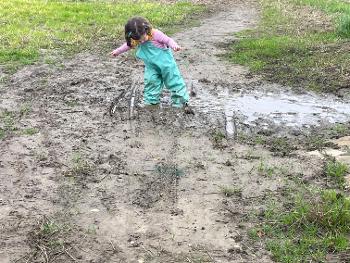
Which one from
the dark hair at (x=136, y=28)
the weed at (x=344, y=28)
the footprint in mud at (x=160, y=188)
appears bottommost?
the weed at (x=344, y=28)

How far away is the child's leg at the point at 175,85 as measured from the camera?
7.09 metres

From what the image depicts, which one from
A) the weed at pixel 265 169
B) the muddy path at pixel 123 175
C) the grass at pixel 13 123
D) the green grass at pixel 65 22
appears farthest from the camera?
the green grass at pixel 65 22

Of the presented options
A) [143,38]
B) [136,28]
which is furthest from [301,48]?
[136,28]

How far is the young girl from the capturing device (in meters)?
6.70

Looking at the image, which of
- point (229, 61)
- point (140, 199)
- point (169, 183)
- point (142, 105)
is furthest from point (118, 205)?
point (229, 61)

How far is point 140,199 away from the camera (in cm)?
475

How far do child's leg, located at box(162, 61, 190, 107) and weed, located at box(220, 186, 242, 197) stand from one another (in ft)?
7.85

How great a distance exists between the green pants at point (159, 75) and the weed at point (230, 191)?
7.85 feet

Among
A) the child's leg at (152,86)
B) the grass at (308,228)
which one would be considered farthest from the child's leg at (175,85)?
the grass at (308,228)

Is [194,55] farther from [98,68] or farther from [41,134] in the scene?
[41,134]

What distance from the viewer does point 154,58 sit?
6.99 m

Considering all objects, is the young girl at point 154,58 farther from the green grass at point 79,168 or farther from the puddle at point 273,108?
the green grass at point 79,168

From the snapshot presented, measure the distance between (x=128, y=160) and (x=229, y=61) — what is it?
4.64m

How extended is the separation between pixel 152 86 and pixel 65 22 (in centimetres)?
623
